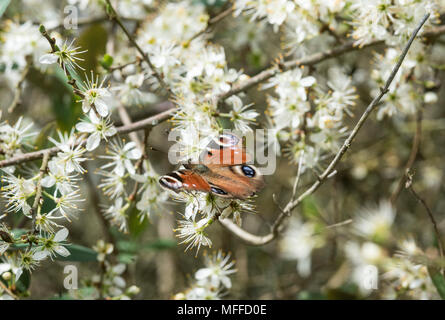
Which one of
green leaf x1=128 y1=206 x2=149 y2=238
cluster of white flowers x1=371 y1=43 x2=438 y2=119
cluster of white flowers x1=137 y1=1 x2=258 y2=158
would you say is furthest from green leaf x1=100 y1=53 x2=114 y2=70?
cluster of white flowers x1=371 y1=43 x2=438 y2=119

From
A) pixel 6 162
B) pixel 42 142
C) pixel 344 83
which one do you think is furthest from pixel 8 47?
pixel 344 83

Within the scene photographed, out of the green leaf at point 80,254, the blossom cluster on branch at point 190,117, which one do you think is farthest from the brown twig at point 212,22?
the green leaf at point 80,254

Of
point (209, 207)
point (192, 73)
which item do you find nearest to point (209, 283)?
point (209, 207)

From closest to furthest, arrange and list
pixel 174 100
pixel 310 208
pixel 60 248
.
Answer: pixel 60 248
pixel 174 100
pixel 310 208

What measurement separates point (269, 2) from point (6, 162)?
1303 millimetres

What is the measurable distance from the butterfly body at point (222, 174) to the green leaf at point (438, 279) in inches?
35.1

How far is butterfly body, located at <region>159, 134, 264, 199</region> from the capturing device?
1426mm

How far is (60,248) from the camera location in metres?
1.63

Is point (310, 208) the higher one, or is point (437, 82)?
point (437, 82)

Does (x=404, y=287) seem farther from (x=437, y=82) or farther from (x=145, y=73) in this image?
(x=145, y=73)

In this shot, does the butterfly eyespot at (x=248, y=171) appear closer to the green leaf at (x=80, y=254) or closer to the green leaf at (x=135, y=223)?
the green leaf at (x=135, y=223)

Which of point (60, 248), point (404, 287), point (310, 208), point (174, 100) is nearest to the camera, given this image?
point (60, 248)

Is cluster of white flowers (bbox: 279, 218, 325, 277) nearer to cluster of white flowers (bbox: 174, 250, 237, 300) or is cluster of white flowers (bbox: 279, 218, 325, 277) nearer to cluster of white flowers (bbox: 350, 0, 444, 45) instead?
cluster of white flowers (bbox: 174, 250, 237, 300)

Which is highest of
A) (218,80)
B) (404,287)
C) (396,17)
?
(396,17)
